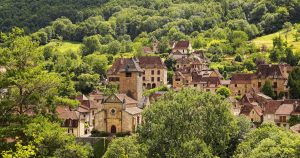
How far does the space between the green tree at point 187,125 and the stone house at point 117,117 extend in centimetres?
966

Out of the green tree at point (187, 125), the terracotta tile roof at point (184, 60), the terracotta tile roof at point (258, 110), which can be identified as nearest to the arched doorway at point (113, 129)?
the green tree at point (187, 125)

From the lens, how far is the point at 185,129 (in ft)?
167

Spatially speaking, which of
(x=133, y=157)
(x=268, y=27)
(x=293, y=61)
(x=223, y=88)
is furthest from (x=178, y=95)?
(x=268, y=27)

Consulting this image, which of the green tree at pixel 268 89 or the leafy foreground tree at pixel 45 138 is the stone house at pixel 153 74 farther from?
the leafy foreground tree at pixel 45 138

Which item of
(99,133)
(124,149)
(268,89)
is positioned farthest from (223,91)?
(124,149)

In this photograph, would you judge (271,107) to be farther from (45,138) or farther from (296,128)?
(45,138)

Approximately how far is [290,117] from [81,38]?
13448 centimetres

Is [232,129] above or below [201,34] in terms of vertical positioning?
below

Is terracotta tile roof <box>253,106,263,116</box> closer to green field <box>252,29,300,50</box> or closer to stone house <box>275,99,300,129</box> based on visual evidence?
stone house <box>275,99,300,129</box>

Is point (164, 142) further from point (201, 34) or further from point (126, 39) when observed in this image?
point (126, 39)

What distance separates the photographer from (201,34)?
561ft

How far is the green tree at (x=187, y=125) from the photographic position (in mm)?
49906

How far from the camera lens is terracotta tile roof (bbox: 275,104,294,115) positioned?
2908 inches

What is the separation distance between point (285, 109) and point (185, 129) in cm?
2770
